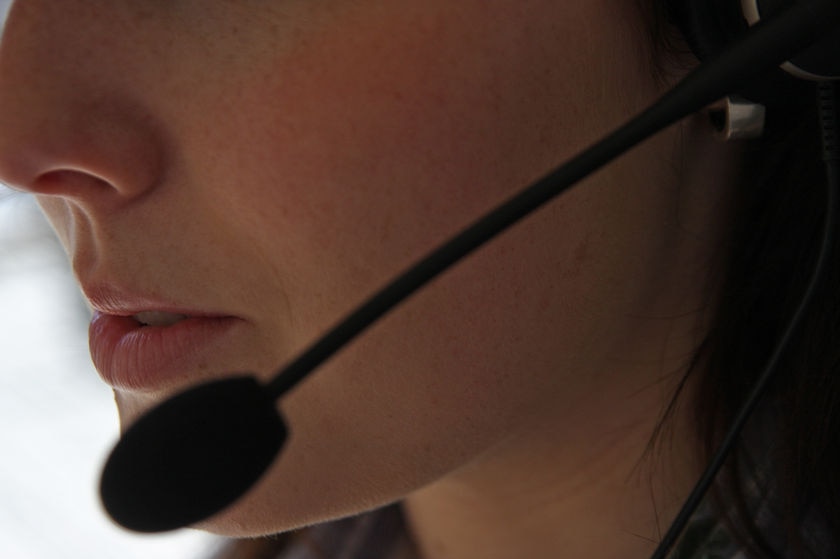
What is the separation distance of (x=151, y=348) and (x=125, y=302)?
36mm

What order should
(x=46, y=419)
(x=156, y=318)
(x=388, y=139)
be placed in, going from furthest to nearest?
1. (x=46, y=419)
2. (x=156, y=318)
3. (x=388, y=139)

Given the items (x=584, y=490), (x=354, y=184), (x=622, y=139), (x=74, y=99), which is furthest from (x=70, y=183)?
(x=584, y=490)

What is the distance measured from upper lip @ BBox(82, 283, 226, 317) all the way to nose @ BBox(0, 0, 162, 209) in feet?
0.24

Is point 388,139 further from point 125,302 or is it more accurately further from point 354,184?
point 125,302

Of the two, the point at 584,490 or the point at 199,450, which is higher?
the point at 199,450

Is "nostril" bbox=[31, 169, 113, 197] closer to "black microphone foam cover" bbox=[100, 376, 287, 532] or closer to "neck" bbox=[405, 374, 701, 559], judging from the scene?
"black microphone foam cover" bbox=[100, 376, 287, 532]

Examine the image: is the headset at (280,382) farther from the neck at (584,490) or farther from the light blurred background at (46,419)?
the light blurred background at (46,419)

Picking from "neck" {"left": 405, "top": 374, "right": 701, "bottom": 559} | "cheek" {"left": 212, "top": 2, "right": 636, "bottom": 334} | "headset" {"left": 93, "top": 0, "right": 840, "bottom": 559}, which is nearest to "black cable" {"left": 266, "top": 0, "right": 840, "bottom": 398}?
"headset" {"left": 93, "top": 0, "right": 840, "bottom": 559}

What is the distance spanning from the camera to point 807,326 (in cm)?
65

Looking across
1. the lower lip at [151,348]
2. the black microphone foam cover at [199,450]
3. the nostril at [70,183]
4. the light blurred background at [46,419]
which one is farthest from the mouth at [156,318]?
the light blurred background at [46,419]

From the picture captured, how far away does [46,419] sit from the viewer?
1286 millimetres

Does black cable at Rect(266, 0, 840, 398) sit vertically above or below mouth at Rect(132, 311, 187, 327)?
above

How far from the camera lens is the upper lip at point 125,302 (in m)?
0.58

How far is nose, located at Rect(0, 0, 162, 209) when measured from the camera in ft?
1.76
